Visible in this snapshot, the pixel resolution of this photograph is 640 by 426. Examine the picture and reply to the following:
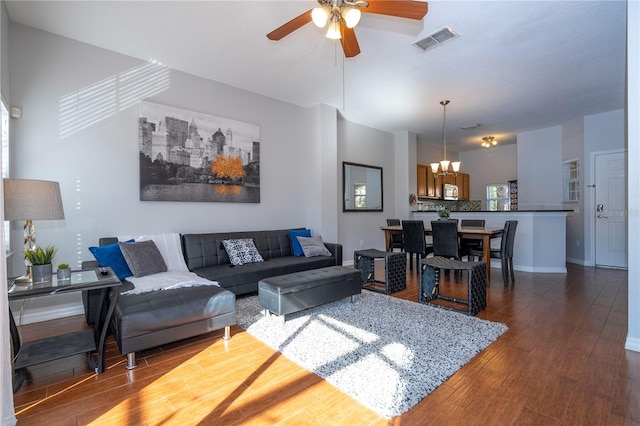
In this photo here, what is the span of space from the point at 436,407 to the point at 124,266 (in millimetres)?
3044

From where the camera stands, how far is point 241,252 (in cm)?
405

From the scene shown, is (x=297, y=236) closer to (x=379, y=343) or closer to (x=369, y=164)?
(x=379, y=343)

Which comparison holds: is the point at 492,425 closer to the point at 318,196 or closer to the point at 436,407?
the point at 436,407

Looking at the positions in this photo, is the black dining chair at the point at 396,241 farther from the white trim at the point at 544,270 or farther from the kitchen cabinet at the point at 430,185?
the kitchen cabinet at the point at 430,185

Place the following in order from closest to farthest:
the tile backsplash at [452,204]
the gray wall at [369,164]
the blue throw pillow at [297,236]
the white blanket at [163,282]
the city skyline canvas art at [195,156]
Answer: the white blanket at [163,282]
the city skyline canvas art at [195,156]
the blue throw pillow at [297,236]
the gray wall at [369,164]
the tile backsplash at [452,204]

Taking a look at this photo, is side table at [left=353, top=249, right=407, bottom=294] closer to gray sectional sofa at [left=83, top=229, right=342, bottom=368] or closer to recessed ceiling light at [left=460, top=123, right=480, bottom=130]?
gray sectional sofa at [left=83, top=229, right=342, bottom=368]

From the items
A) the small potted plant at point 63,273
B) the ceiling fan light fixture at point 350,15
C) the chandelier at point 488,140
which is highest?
→ the chandelier at point 488,140

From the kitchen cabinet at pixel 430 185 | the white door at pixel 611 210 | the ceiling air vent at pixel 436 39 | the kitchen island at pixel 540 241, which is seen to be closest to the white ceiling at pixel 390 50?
the ceiling air vent at pixel 436 39

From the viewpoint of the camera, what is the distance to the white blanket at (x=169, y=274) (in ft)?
9.00

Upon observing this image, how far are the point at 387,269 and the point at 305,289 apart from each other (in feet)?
4.61

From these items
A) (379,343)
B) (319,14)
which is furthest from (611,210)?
(319,14)

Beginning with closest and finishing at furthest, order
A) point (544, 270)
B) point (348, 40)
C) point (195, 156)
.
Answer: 1. point (348, 40)
2. point (195, 156)
3. point (544, 270)

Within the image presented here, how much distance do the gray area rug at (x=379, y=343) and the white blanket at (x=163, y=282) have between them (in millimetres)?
646

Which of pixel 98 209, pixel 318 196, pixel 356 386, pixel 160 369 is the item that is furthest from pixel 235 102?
pixel 356 386
